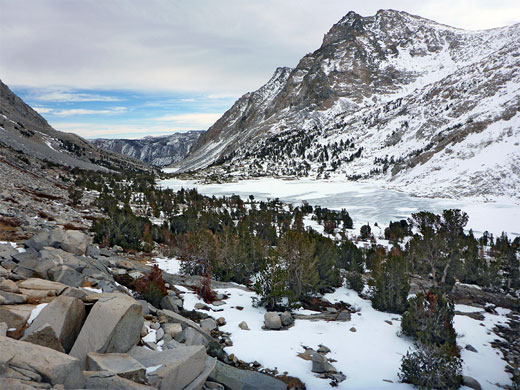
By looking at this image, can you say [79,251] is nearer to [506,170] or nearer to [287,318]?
[287,318]

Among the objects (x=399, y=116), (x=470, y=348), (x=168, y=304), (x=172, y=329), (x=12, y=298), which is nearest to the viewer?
(x=12, y=298)

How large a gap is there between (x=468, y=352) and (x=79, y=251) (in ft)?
46.1

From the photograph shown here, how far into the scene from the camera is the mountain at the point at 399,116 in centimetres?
5531

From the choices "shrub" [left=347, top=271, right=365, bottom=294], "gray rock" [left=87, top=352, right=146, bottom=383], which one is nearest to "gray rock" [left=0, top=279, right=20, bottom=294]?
"gray rock" [left=87, top=352, right=146, bottom=383]

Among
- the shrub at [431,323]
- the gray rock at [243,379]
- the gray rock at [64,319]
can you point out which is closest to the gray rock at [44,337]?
the gray rock at [64,319]

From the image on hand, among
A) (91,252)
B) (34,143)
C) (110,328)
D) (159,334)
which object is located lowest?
(159,334)

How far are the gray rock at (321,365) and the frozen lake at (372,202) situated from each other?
29.7 metres

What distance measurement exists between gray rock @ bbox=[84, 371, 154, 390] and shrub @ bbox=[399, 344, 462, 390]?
6.35 m

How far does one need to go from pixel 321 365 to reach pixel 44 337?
603 centimetres

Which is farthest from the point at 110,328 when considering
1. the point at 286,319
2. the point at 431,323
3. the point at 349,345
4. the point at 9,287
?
the point at 431,323

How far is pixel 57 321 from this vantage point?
507cm

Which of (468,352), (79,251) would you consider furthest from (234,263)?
(468,352)

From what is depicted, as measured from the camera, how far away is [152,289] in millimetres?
8859

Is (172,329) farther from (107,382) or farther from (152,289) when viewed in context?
(107,382)
